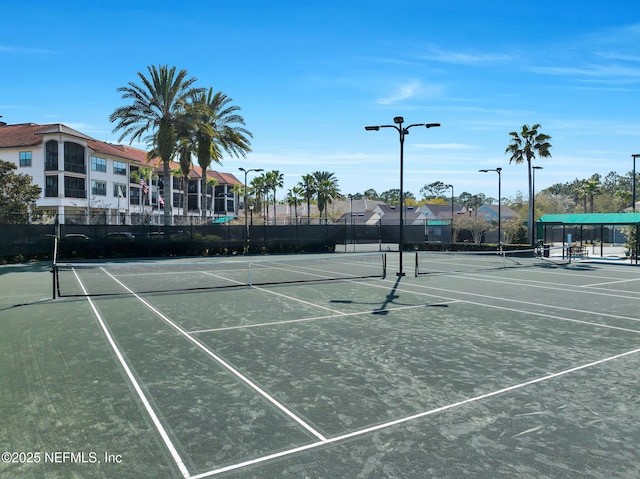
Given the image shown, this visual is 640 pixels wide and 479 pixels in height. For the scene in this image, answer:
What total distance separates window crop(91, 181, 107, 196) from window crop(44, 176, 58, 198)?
515 cm

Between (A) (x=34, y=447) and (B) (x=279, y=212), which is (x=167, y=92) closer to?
(A) (x=34, y=447)

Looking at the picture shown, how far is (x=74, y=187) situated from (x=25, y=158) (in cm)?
573

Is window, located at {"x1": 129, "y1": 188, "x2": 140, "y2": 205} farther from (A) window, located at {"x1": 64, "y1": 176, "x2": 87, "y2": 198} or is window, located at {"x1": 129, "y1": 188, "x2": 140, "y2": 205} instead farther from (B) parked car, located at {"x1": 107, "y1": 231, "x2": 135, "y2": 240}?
(B) parked car, located at {"x1": 107, "y1": 231, "x2": 135, "y2": 240}

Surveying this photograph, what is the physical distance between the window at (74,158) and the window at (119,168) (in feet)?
20.7

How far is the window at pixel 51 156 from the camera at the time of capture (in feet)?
177

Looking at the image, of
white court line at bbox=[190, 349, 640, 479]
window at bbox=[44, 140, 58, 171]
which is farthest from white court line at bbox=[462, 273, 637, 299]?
window at bbox=[44, 140, 58, 171]

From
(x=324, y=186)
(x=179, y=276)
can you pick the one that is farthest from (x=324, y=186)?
(x=179, y=276)

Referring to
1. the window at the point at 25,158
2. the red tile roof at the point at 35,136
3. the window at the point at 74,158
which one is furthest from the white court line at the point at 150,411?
the window at the point at 25,158

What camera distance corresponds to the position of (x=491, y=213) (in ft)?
301

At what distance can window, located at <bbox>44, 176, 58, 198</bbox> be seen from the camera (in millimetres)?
54178

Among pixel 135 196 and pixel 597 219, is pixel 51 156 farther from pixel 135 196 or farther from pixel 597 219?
pixel 597 219

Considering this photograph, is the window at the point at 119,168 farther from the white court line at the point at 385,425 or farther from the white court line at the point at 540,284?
the white court line at the point at 385,425

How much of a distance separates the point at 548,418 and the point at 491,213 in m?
90.5

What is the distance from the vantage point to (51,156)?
179 feet
